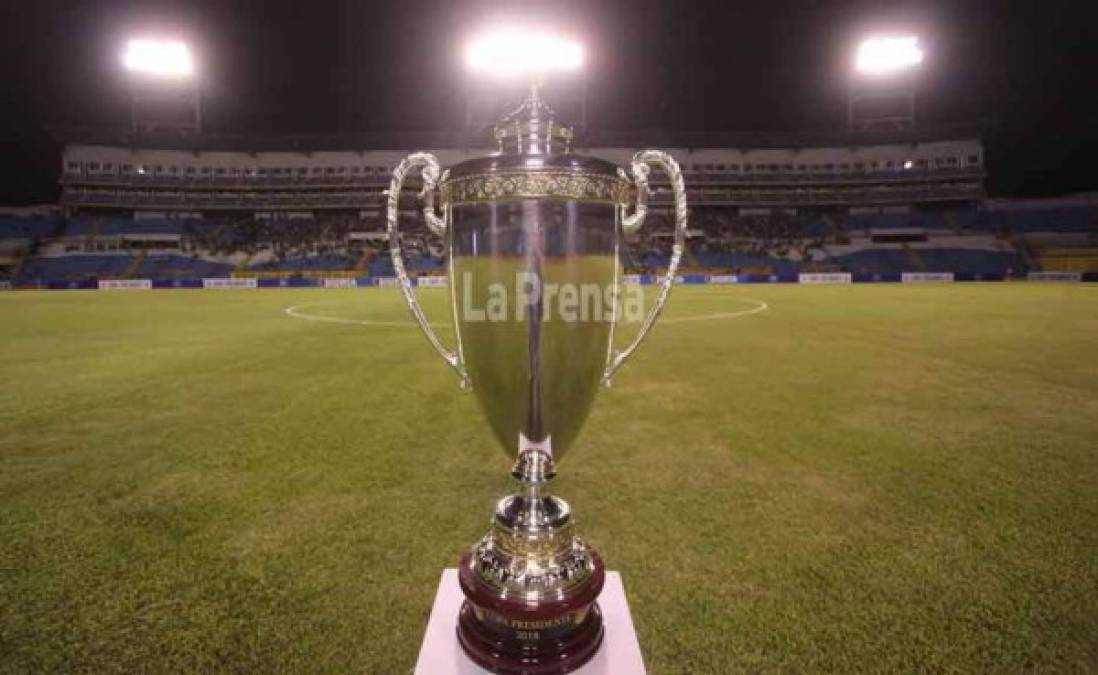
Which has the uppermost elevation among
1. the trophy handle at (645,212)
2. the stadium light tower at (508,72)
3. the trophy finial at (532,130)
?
the stadium light tower at (508,72)

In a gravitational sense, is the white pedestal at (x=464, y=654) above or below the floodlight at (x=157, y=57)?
below

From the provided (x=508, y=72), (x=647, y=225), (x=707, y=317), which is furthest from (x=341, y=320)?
(x=647, y=225)

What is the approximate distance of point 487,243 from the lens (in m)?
1.30

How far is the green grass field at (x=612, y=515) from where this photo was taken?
1.45 meters

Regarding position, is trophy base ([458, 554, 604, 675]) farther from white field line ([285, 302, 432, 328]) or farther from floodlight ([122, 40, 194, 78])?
floodlight ([122, 40, 194, 78])

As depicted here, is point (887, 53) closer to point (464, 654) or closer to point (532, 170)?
point (532, 170)

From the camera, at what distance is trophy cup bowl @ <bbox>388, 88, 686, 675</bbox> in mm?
1250

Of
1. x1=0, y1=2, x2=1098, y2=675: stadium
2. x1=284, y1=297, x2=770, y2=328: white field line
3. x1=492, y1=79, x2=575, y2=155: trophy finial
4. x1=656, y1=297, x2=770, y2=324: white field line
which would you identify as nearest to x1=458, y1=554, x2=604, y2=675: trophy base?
x1=0, y1=2, x2=1098, y2=675: stadium

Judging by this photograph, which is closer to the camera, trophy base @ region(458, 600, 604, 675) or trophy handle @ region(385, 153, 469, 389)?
trophy base @ region(458, 600, 604, 675)

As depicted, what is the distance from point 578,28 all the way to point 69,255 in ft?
109

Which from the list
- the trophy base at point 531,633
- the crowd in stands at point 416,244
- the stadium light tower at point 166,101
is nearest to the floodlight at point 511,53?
the crowd in stands at point 416,244

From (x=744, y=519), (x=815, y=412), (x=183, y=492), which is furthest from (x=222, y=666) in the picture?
(x=815, y=412)

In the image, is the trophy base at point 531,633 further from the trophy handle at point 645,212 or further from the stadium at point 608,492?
the trophy handle at point 645,212

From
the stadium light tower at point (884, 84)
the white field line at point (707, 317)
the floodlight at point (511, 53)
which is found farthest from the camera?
the stadium light tower at point (884, 84)
